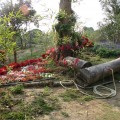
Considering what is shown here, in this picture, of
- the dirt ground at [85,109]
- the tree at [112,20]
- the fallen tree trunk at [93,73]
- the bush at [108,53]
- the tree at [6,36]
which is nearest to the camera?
the tree at [6,36]

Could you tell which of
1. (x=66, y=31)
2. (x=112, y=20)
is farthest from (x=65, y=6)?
(x=112, y=20)

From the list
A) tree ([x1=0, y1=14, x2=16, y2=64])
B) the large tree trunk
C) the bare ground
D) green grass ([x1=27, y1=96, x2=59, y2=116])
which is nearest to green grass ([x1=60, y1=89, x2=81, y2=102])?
the bare ground

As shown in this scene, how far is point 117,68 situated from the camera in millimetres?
7953

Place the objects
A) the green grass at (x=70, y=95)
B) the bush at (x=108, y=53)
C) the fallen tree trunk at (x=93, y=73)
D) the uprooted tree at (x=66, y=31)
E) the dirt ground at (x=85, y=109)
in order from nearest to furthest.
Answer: the dirt ground at (x=85, y=109), the green grass at (x=70, y=95), the fallen tree trunk at (x=93, y=73), the uprooted tree at (x=66, y=31), the bush at (x=108, y=53)

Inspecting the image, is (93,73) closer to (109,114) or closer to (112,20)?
(109,114)

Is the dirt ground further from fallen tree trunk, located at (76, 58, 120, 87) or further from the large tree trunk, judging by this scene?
the large tree trunk

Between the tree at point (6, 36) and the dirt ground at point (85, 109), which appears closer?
the tree at point (6, 36)

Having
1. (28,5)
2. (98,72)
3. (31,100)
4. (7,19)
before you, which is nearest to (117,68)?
(98,72)

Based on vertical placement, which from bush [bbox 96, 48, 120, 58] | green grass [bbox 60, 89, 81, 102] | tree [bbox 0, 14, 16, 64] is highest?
tree [bbox 0, 14, 16, 64]

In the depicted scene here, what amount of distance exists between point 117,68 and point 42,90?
3320mm

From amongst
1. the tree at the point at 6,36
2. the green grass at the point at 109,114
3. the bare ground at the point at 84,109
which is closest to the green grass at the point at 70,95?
the bare ground at the point at 84,109

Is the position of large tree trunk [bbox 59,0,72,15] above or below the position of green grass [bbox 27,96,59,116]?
above

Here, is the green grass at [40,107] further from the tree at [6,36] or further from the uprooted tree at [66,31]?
the uprooted tree at [66,31]

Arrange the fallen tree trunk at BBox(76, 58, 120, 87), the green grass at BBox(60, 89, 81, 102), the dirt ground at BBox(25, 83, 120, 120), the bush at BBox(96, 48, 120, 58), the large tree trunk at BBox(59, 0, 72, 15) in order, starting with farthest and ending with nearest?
the bush at BBox(96, 48, 120, 58), the large tree trunk at BBox(59, 0, 72, 15), the fallen tree trunk at BBox(76, 58, 120, 87), the green grass at BBox(60, 89, 81, 102), the dirt ground at BBox(25, 83, 120, 120)
